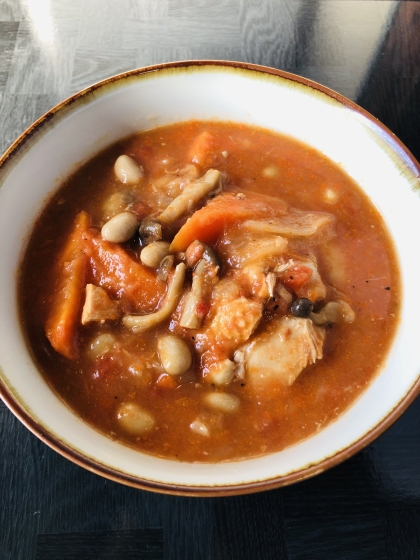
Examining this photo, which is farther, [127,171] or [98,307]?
[127,171]

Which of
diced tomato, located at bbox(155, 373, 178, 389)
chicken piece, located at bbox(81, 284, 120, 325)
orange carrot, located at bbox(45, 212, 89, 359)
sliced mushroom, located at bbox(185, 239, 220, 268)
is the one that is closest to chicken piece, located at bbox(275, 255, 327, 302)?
sliced mushroom, located at bbox(185, 239, 220, 268)

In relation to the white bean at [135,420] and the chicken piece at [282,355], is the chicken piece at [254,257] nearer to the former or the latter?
the chicken piece at [282,355]

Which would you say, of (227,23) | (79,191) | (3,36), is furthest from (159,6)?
(79,191)

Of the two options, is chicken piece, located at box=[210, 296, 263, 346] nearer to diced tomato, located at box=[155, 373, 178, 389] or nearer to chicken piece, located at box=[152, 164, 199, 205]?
diced tomato, located at box=[155, 373, 178, 389]

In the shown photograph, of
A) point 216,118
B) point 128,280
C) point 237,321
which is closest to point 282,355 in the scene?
point 237,321

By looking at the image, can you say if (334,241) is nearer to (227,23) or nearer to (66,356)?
(66,356)

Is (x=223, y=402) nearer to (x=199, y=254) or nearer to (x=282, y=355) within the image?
(x=282, y=355)

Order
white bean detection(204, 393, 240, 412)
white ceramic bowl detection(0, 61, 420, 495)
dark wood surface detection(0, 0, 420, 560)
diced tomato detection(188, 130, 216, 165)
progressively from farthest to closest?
diced tomato detection(188, 130, 216, 165) < white bean detection(204, 393, 240, 412) < dark wood surface detection(0, 0, 420, 560) < white ceramic bowl detection(0, 61, 420, 495)
